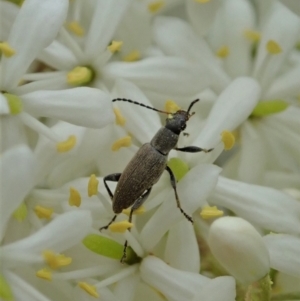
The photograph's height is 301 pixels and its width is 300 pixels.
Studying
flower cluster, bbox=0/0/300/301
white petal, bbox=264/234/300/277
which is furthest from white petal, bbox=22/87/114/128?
white petal, bbox=264/234/300/277

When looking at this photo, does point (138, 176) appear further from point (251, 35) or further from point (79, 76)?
point (251, 35)

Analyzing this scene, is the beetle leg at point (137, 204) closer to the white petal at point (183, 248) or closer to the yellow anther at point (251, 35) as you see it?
the white petal at point (183, 248)

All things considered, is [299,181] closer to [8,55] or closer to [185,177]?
[185,177]

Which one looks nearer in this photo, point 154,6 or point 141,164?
point 141,164

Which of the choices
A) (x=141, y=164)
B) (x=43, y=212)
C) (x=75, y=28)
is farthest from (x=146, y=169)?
(x=75, y=28)

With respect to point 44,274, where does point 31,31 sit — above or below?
above

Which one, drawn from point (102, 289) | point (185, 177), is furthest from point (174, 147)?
point (102, 289)
